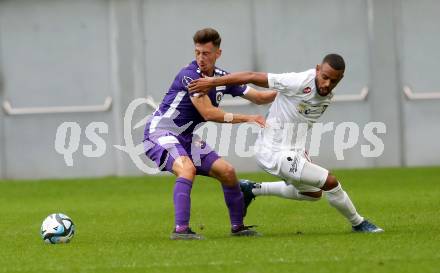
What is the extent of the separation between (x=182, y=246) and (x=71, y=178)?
11.9 metres

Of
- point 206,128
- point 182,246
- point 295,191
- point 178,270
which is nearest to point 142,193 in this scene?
point 206,128

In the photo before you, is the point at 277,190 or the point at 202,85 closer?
the point at 202,85

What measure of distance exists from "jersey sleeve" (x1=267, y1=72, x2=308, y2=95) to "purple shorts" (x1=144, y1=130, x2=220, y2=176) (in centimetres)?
92

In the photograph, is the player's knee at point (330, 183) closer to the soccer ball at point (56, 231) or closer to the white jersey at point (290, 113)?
the white jersey at point (290, 113)

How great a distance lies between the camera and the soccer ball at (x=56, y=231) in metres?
11.1

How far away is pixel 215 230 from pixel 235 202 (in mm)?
1029

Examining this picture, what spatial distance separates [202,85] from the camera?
10.9 metres

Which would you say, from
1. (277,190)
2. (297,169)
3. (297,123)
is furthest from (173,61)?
(297,169)

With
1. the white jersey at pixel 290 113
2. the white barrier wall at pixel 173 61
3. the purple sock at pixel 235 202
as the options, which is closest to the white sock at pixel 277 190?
the white jersey at pixel 290 113

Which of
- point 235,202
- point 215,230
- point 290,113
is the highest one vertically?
point 290,113

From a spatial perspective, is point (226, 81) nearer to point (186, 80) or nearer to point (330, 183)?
point (186, 80)

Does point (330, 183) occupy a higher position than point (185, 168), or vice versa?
point (185, 168)

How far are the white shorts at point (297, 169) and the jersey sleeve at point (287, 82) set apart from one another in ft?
2.16

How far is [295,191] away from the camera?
478 inches
